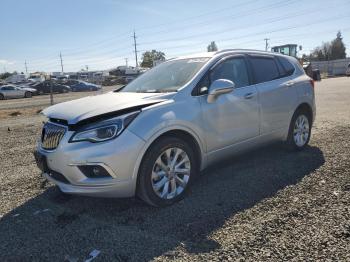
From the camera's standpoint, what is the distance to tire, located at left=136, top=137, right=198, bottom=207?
13.1 feet

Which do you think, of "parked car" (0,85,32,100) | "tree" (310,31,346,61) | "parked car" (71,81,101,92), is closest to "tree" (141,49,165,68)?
"tree" (310,31,346,61)

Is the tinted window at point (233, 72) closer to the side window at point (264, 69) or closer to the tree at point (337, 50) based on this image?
the side window at point (264, 69)

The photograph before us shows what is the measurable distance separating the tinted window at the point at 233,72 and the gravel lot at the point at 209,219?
1.29m

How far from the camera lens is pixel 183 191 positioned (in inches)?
173

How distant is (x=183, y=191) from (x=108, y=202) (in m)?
0.90

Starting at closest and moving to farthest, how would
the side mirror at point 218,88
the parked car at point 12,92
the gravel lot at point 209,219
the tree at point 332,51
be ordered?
the gravel lot at point 209,219 → the side mirror at point 218,88 → the parked car at point 12,92 → the tree at point 332,51

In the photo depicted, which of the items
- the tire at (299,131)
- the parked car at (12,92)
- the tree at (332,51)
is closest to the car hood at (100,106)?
the tire at (299,131)

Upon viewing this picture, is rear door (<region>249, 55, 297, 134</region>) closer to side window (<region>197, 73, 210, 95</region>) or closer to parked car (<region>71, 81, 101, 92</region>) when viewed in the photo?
side window (<region>197, 73, 210, 95</region>)

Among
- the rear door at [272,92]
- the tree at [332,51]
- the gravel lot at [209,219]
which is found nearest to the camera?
the gravel lot at [209,219]

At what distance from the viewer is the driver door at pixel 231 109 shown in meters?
4.61

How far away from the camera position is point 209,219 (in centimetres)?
386

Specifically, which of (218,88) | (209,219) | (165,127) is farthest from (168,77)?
(209,219)

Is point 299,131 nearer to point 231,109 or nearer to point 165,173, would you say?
point 231,109

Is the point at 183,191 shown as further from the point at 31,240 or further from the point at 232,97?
the point at 31,240
